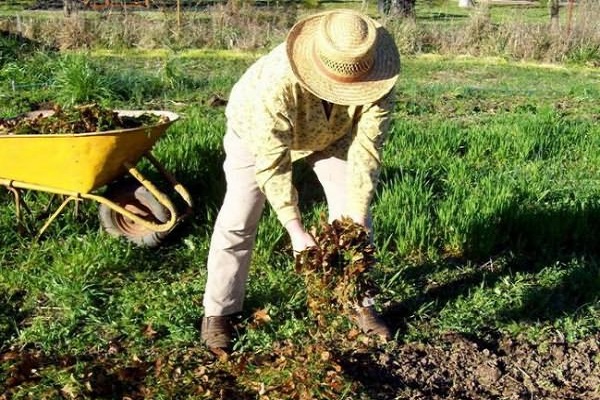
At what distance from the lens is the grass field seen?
3365 mm

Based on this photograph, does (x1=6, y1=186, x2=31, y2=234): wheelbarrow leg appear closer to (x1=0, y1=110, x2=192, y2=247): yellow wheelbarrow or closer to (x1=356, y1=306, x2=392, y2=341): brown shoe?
(x1=0, y1=110, x2=192, y2=247): yellow wheelbarrow

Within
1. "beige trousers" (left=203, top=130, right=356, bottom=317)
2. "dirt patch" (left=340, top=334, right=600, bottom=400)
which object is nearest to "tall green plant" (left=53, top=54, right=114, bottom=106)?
"beige trousers" (left=203, top=130, right=356, bottom=317)

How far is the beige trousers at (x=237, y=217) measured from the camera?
3.33m

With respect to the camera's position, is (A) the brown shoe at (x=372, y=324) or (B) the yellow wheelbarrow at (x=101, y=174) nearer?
(A) the brown shoe at (x=372, y=324)

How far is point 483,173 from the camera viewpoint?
219 inches

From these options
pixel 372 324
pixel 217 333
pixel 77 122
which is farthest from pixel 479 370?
pixel 77 122

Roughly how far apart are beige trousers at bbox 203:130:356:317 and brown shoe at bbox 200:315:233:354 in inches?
1.3

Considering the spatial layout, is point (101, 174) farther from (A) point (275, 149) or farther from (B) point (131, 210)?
(A) point (275, 149)

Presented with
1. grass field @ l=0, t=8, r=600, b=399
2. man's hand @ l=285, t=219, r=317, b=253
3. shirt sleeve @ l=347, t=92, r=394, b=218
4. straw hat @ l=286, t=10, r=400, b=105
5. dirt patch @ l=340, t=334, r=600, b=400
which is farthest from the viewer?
grass field @ l=0, t=8, r=600, b=399

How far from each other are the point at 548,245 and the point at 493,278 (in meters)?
0.57

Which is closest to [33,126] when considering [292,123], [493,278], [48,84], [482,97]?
[292,123]

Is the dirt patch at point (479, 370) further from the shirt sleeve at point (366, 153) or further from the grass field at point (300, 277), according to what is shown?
the shirt sleeve at point (366, 153)

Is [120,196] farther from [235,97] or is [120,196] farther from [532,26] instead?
[532,26]

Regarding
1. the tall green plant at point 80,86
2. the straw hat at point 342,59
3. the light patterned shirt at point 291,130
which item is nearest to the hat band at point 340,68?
the straw hat at point 342,59
